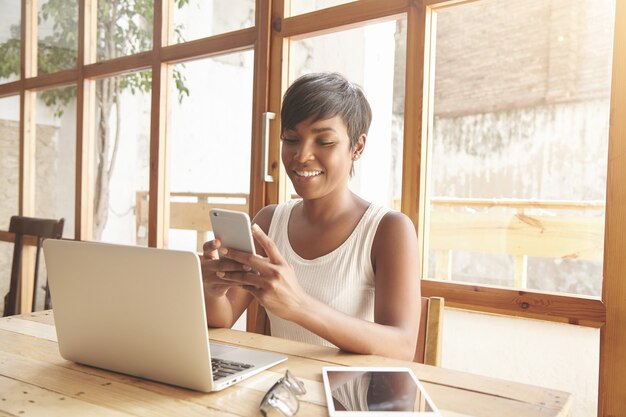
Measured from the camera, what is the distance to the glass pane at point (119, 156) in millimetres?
3391

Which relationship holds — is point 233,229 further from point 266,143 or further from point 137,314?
point 266,143

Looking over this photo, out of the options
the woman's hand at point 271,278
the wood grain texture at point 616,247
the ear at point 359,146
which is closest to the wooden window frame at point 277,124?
the wood grain texture at point 616,247

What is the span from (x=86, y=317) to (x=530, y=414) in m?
0.69

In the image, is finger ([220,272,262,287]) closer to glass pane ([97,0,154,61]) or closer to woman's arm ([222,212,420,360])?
woman's arm ([222,212,420,360])

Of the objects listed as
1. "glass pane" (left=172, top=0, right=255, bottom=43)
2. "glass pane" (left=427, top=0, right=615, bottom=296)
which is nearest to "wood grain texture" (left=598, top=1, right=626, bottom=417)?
"glass pane" (left=172, top=0, right=255, bottom=43)

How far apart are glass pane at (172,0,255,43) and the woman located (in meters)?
1.17

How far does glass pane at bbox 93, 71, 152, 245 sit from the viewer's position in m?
3.39

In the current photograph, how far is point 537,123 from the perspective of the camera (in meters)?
6.72

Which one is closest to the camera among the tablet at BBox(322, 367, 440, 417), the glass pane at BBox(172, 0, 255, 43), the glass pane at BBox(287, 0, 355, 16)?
the tablet at BBox(322, 367, 440, 417)

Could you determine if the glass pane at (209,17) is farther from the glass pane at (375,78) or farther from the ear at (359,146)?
the ear at (359,146)

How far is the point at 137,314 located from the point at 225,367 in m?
0.18

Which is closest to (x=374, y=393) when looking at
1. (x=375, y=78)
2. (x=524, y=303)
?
(x=524, y=303)

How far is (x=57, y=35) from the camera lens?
342 centimetres

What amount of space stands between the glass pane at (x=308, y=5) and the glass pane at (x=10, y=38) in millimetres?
2371
